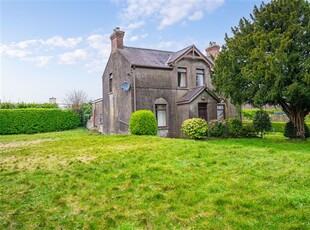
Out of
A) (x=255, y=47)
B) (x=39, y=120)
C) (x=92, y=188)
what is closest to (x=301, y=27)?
→ (x=255, y=47)

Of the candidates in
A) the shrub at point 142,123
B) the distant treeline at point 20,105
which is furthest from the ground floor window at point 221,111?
the distant treeline at point 20,105

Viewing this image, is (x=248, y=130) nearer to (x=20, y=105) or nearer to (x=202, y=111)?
(x=202, y=111)

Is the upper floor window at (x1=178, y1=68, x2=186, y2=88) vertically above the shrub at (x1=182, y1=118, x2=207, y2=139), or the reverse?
the upper floor window at (x1=178, y1=68, x2=186, y2=88)

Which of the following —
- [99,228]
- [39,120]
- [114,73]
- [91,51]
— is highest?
[91,51]

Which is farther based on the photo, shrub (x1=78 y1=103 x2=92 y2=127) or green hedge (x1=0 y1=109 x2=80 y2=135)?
shrub (x1=78 y1=103 x2=92 y2=127)

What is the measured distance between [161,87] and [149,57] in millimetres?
2819

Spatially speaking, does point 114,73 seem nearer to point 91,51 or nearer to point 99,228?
point 91,51

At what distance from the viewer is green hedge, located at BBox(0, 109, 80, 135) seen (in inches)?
930

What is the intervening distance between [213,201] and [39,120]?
930 inches

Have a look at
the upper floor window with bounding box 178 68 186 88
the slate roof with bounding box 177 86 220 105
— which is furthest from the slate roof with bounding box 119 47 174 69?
the slate roof with bounding box 177 86 220 105

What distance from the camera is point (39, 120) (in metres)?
25.0

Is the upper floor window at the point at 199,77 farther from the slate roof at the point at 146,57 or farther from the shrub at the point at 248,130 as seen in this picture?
the shrub at the point at 248,130

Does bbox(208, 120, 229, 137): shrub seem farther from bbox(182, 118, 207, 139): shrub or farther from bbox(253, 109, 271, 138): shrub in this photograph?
bbox(253, 109, 271, 138): shrub

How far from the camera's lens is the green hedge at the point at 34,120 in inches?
930
